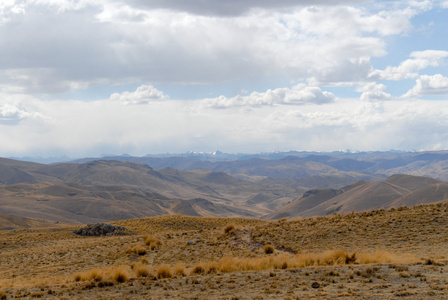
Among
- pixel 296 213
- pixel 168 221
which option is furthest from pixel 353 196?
pixel 168 221

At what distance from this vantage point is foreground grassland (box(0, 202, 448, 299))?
14867 mm

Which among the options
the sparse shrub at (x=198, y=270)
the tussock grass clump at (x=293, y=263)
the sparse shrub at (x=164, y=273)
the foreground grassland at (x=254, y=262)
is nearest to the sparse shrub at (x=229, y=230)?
the foreground grassland at (x=254, y=262)

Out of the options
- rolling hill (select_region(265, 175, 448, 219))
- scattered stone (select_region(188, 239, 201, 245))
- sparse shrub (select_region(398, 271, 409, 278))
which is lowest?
rolling hill (select_region(265, 175, 448, 219))

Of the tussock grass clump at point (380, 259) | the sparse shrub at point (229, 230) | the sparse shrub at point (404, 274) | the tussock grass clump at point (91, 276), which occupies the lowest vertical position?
the sparse shrub at point (229, 230)

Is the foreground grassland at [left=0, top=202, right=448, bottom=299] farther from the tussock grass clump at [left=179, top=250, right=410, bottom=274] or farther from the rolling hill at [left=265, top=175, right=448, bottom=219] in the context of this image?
the rolling hill at [left=265, top=175, right=448, bottom=219]

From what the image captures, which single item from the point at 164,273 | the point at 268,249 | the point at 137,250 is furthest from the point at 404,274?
the point at 137,250

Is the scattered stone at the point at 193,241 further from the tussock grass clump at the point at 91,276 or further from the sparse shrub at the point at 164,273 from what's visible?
the tussock grass clump at the point at 91,276

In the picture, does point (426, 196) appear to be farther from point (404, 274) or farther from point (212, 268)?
point (212, 268)

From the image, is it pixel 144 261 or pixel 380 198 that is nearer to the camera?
pixel 144 261

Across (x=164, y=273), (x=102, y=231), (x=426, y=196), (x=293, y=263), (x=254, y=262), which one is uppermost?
(x=293, y=263)

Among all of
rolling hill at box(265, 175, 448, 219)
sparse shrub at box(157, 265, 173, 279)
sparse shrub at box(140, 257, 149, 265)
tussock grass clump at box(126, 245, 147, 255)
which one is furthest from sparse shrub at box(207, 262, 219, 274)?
rolling hill at box(265, 175, 448, 219)

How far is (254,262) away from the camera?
65.8 feet

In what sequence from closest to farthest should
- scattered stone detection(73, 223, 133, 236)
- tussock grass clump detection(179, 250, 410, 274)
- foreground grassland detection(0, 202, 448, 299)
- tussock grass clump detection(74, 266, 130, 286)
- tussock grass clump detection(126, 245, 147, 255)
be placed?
foreground grassland detection(0, 202, 448, 299) → tussock grass clump detection(74, 266, 130, 286) → tussock grass clump detection(179, 250, 410, 274) → tussock grass clump detection(126, 245, 147, 255) → scattered stone detection(73, 223, 133, 236)

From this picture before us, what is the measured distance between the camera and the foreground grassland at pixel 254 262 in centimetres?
1487
